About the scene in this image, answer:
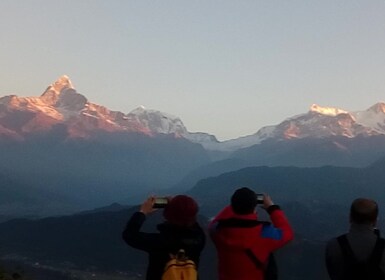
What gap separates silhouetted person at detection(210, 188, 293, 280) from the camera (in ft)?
25.4

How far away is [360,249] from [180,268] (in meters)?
2.24

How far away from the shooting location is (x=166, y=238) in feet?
25.4

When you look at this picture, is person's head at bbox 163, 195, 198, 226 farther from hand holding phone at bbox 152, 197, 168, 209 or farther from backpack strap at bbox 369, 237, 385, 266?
backpack strap at bbox 369, 237, 385, 266

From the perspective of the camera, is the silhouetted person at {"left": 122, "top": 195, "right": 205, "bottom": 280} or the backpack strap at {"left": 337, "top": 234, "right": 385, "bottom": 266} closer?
the backpack strap at {"left": 337, "top": 234, "right": 385, "bottom": 266}

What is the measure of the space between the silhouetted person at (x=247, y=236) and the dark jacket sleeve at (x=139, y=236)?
0.87 meters

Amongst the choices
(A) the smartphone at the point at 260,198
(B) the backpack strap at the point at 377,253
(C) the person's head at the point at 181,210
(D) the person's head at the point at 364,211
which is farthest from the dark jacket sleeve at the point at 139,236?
(B) the backpack strap at the point at 377,253

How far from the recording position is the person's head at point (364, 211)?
729 centimetres

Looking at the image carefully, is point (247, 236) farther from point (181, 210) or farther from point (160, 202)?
point (160, 202)

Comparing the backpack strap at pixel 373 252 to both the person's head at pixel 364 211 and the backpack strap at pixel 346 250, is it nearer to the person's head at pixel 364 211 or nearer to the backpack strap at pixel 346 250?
the backpack strap at pixel 346 250

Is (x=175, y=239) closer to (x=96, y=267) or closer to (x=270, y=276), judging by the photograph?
(x=270, y=276)

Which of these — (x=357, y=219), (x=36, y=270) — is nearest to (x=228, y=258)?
(x=357, y=219)

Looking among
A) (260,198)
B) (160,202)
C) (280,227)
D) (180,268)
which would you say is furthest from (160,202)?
(280,227)

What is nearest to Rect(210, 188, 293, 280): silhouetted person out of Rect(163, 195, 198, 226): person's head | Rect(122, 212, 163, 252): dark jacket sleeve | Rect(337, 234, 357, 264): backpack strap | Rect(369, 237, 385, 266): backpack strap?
Rect(163, 195, 198, 226): person's head

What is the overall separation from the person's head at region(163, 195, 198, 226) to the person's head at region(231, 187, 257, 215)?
0.55 m
